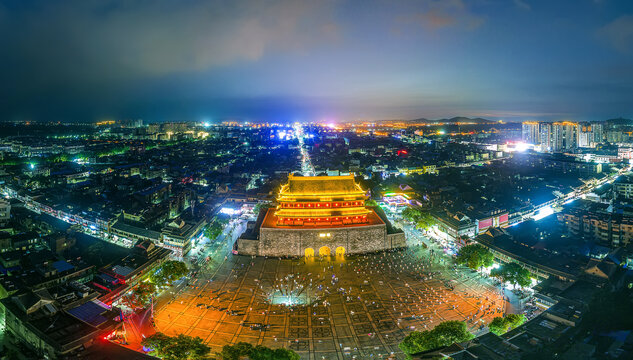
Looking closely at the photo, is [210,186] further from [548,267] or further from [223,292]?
Answer: [548,267]

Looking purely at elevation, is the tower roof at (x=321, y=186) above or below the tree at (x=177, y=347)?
above

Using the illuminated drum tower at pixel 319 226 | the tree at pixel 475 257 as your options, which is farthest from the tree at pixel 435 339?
the illuminated drum tower at pixel 319 226

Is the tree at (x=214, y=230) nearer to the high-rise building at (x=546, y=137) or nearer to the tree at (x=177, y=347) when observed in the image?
the tree at (x=177, y=347)

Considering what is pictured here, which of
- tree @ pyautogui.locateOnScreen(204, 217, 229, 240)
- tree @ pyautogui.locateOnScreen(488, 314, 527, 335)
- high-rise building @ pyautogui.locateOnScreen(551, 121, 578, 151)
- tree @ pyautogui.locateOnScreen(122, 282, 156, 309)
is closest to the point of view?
tree @ pyautogui.locateOnScreen(488, 314, 527, 335)

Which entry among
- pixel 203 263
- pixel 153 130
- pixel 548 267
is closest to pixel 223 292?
pixel 203 263

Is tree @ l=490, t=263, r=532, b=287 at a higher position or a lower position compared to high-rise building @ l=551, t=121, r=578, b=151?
lower

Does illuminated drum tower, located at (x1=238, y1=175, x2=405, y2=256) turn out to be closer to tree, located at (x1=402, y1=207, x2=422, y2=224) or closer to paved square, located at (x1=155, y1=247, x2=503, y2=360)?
paved square, located at (x1=155, y1=247, x2=503, y2=360)

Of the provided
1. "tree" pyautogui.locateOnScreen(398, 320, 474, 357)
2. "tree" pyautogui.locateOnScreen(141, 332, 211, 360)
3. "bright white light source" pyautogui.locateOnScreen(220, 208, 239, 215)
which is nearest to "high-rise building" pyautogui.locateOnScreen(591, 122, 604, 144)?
"bright white light source" pyautogui.locateOnScreen(220, 208, 239, 215)
